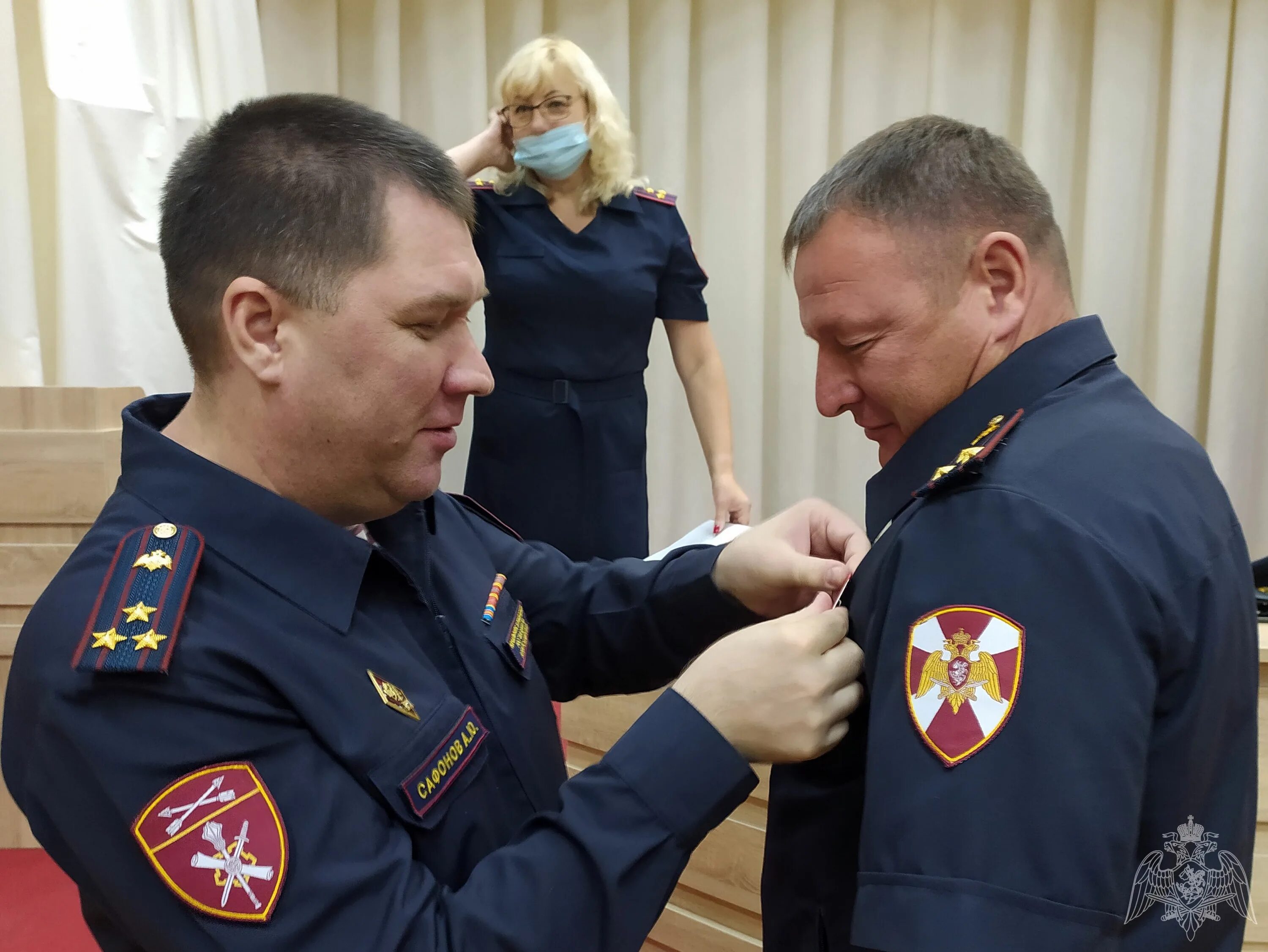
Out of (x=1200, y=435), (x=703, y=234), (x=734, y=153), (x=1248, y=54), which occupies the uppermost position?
(x=1248, y=54)

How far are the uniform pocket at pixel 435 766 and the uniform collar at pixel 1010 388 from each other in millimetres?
448

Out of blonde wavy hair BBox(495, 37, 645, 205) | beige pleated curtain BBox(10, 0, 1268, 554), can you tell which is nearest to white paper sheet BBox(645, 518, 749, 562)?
blonde wavy hair BBox(495, 37, 645, 205)

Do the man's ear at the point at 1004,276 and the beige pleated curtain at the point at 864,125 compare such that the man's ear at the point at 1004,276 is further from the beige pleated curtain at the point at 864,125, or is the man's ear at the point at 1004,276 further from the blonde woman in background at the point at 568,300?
the beige pleated curtain at the point at 864,125

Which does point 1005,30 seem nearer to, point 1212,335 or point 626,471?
point 1212,335

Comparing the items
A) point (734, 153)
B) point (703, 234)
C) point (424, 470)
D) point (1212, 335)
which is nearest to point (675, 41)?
point (734, 153)

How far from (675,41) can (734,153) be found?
0.37m

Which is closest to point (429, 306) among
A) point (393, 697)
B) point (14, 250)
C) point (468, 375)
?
point (468, 375)

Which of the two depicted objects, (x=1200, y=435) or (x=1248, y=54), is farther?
(x=1200, y=435)

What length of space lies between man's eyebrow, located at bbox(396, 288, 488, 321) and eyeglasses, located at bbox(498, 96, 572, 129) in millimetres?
1380

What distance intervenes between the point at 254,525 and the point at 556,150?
1480mm

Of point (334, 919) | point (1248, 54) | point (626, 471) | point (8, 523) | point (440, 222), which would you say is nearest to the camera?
point (334, 919)

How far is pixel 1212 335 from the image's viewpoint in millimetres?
2832

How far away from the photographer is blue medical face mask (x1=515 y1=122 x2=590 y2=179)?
2.11 m

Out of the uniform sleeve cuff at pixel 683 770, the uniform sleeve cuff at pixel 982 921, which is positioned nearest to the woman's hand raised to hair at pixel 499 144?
the uniform sleeve cuff at pixel 683 770
